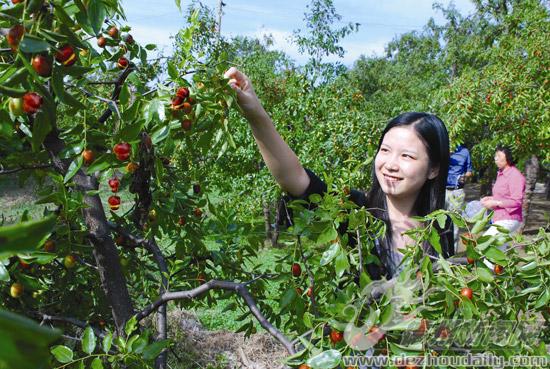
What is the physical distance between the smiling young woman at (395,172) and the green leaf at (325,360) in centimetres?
56

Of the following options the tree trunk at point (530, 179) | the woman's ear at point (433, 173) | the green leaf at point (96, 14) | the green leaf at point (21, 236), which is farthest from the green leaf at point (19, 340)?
the tree trunk at point (530, 179)

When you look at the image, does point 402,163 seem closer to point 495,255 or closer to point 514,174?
point 495,255

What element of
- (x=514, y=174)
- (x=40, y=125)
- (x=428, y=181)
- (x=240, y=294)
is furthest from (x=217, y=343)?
(x=514, y=174)

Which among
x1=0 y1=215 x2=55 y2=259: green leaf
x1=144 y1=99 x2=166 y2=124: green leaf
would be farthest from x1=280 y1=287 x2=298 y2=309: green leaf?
x1=0 y1=215 x2=55 y2=259: green leaf

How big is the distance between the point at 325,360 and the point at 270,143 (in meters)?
0.69

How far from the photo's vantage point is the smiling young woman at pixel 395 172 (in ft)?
4.50

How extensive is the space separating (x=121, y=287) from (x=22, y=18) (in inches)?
30.1

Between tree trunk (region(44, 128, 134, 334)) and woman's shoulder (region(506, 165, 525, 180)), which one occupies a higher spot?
tree trunk (region(44, 128, 134, 334))

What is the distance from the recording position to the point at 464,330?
3.04 ft

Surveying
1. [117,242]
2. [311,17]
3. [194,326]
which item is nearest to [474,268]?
[117,242]

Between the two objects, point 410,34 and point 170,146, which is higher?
point 410,34

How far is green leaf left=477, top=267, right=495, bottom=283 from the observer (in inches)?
35.8

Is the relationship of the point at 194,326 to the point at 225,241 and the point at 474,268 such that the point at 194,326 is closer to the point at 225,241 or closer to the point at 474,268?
the point at 225,241

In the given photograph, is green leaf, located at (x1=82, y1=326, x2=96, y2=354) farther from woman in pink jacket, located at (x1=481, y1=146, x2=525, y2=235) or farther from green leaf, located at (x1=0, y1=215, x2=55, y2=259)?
woman in pink jacket, located at (x1=481, y1=146, x2=525, y2=235)
